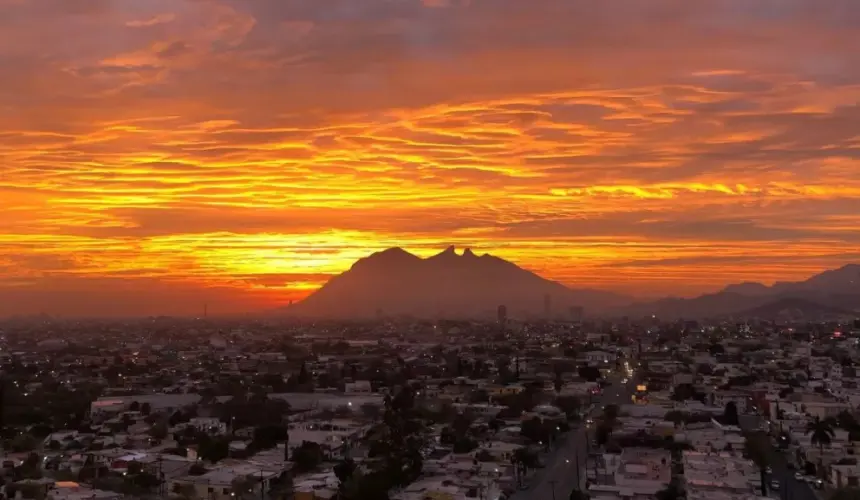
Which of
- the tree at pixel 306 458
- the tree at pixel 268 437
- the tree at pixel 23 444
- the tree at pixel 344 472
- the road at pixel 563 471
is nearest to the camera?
the tree at pixel 344 472

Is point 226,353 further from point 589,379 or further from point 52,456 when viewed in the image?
point 52,456

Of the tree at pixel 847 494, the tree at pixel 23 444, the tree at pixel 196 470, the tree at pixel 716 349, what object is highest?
the tree at pixel 23 444

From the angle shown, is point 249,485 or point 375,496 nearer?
point 375,496

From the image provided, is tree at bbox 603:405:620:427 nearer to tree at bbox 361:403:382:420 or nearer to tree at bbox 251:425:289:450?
tree at bbox 361:403:382:420

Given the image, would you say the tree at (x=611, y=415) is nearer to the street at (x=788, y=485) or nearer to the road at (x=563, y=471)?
the road at (x=563, y=471)

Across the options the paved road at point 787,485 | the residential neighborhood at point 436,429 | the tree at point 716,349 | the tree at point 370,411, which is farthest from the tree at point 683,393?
the tree at point 716,349

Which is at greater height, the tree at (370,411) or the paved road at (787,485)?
the tree at (370,411)

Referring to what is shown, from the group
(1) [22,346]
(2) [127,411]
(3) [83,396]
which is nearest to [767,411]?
(2) [127,411]
